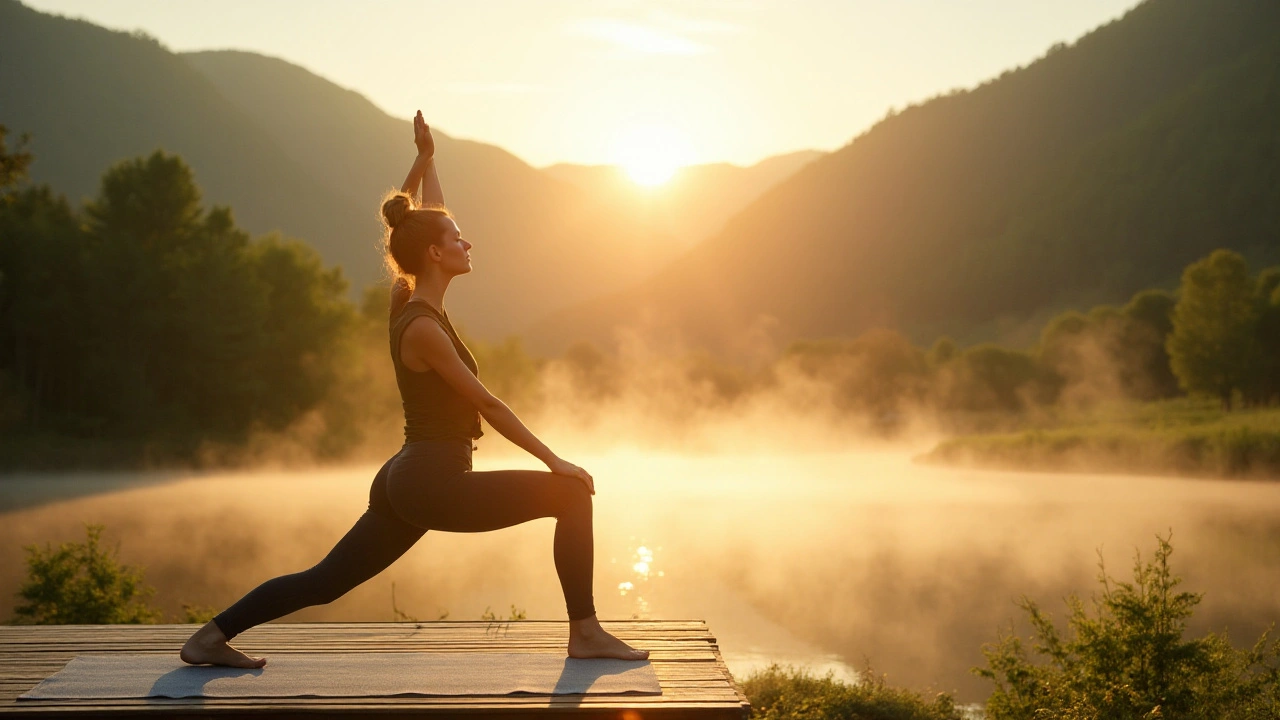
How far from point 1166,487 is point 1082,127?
170m

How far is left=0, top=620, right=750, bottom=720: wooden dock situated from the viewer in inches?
191

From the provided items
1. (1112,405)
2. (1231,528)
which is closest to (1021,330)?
(1112,405)

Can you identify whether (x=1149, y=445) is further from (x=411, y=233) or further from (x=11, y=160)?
(x=411, y=233)

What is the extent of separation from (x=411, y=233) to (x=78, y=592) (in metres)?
7.86

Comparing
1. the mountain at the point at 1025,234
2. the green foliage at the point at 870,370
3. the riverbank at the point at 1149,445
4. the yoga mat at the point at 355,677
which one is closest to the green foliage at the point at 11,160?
the yoga mat at the point at 355,677

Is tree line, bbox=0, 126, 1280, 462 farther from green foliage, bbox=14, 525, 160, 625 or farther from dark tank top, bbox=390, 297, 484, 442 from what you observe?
dark tank top, bbox=390, 297, 484, 442

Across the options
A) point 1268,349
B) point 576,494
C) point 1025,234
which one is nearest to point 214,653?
point 576,494

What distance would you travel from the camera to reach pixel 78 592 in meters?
11.3

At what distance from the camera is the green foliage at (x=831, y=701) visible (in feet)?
30.2

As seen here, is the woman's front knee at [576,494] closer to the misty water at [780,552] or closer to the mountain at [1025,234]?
the misty water at [780,552]

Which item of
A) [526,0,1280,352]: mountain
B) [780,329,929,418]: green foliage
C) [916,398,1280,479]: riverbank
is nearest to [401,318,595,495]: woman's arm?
[916,398,1280,479]: riverbank

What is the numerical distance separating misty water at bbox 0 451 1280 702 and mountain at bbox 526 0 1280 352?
119m

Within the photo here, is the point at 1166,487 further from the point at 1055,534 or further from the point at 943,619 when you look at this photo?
the point at 943,619

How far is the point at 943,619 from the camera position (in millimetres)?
20453
